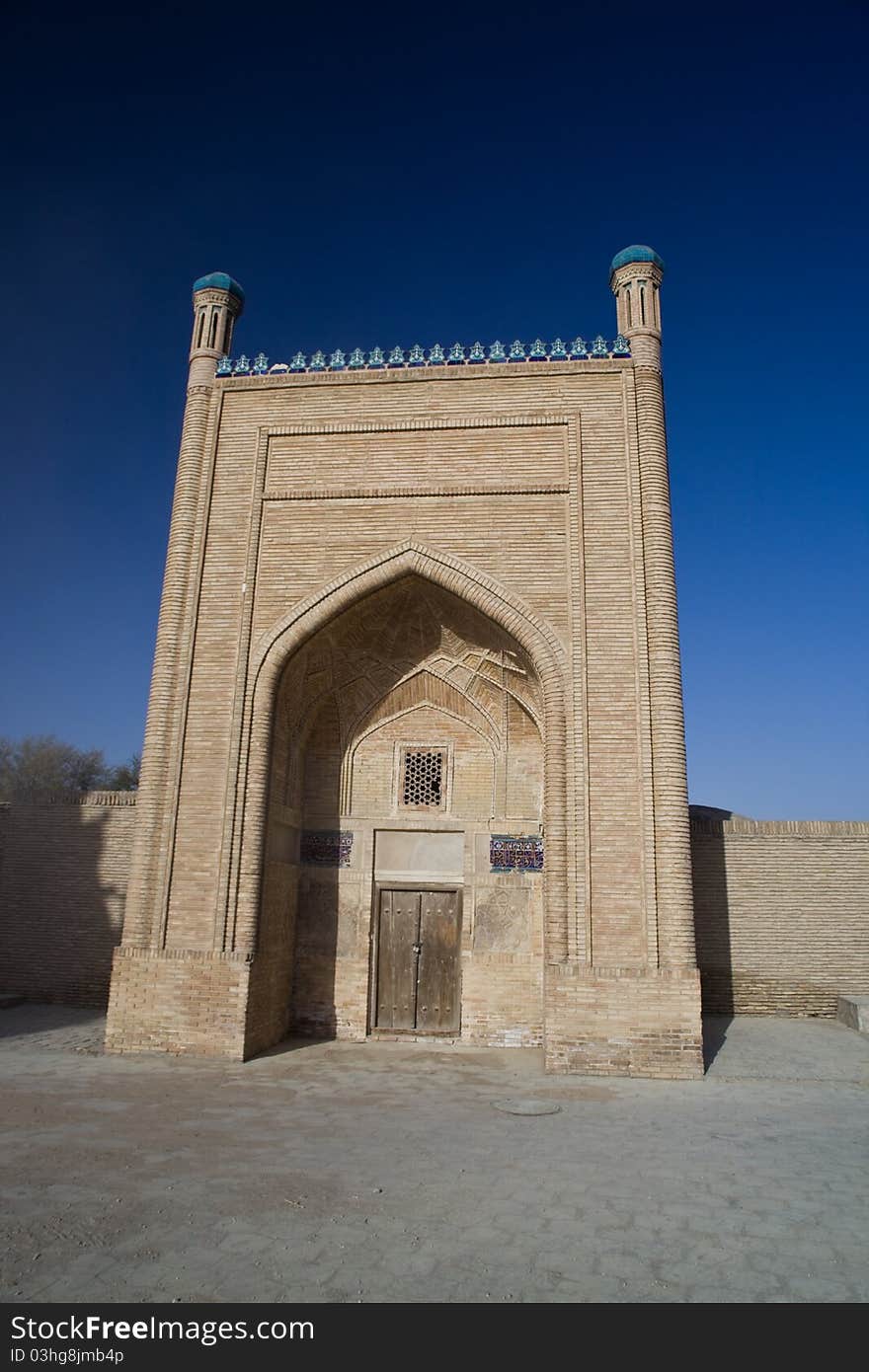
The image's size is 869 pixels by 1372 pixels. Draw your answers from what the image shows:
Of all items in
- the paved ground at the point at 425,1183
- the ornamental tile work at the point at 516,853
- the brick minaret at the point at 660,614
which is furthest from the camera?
the ornamental tile work at the point at 516,853

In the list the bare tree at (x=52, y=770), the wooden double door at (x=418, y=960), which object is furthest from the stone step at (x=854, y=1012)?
the bare tree at (x=52, y=770)

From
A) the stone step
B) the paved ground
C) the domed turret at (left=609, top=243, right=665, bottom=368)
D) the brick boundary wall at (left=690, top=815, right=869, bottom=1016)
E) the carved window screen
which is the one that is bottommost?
the paved ground

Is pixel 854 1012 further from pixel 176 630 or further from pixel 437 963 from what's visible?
pixel 176 630

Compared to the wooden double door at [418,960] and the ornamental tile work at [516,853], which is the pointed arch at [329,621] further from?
the wooden double door at [418,960]

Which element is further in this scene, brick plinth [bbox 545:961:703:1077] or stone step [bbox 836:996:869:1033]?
stone step [bbox 836:996:869:1033]

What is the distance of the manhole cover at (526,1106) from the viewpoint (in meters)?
5.75

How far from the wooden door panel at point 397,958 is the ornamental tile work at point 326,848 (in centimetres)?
58

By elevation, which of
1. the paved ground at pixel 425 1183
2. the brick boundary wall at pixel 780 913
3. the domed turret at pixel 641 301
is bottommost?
the paved ground at pixel 425 1183

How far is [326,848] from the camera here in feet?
29.6

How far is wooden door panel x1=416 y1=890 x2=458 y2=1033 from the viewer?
857cm

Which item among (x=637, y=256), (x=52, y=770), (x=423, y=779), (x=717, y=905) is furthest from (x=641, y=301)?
(x=52, y=770)

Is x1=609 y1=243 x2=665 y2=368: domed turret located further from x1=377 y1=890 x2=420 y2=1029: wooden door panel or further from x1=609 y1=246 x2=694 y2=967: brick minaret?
x1=377 y1=890 x2=420 y2=1029: wooden door panel

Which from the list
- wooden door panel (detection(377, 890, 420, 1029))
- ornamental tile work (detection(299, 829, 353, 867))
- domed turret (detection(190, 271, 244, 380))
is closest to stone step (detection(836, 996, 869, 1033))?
wooden door panel (detection(377, 890, 420, 1029))

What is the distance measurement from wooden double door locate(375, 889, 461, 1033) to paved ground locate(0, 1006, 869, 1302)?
54.1 inches
